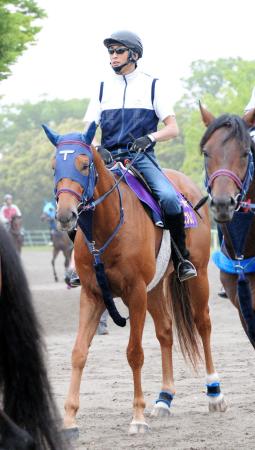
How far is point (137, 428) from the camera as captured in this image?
338 inches

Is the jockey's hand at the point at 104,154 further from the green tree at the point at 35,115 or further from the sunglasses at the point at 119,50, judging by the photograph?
the green tree at the point at 35,115

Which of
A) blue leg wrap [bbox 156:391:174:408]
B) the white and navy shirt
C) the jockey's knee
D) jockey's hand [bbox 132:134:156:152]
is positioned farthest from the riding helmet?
blue leg wrap [bbox 156:391:174:408]

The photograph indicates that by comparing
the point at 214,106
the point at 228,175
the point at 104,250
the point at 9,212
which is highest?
the point at 228,175

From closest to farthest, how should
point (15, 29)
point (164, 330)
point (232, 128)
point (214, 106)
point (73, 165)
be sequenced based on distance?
point (232, 128) < point (73, 165) < point (164, 330) < point (15, 29) < point (214, 106)

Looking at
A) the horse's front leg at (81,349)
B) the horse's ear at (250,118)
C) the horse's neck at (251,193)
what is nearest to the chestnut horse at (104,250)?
the horse's front leg at (81,349)

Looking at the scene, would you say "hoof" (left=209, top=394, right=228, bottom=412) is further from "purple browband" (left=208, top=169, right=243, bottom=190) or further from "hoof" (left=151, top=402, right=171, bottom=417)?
"purple browband" (left=208, top=169, right=243, bottom=190)

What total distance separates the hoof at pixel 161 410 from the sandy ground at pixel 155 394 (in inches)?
2.9

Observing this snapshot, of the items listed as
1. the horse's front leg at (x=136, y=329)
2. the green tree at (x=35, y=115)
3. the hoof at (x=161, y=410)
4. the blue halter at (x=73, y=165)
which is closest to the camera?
the blue halter at (x=73, y=165)

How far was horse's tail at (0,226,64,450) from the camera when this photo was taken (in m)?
6.21

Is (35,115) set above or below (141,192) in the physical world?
below

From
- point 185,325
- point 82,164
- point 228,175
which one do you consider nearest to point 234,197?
point 228,175

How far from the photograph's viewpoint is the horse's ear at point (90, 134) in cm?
852

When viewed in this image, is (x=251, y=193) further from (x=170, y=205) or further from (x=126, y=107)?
(x=126, y=107)

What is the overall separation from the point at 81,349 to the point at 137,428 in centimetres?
77
